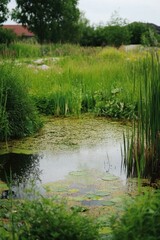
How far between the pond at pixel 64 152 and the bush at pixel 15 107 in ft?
0.56

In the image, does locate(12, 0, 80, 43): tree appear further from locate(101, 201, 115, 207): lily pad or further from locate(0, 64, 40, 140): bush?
locate(101, 201, 115, 207): lily pad

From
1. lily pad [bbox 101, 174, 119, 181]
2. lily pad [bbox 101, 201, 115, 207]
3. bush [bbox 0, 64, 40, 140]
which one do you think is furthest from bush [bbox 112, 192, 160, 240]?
bush [bbox 0, 64, 40, 140]

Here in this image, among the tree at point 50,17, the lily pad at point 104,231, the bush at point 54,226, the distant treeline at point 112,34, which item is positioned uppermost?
the tree at point 50,17

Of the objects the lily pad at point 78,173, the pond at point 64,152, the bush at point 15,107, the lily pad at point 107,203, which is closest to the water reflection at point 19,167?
the pond at point 64,152

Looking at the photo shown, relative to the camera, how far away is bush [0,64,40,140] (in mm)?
6035

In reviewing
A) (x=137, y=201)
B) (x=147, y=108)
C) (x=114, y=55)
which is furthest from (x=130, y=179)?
(x=114, y=55)

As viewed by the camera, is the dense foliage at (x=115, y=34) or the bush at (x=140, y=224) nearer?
the bush at (x=140, y=224)

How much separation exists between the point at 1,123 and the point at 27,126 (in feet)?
1.96

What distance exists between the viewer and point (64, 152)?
5387 millimetres

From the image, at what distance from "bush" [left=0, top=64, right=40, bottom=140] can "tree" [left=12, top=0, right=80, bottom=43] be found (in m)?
30.2

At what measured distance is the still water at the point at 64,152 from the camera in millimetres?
4676

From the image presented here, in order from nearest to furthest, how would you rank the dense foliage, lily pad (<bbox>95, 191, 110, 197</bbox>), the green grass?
lily pad (<bbox>95, 191, 110, 197</bbox>) → the green grass → the dense foliage

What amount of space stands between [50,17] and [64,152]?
32.9 meters

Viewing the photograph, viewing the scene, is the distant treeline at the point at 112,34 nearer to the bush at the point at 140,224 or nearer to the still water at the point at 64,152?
the still water at the point at 64,152
